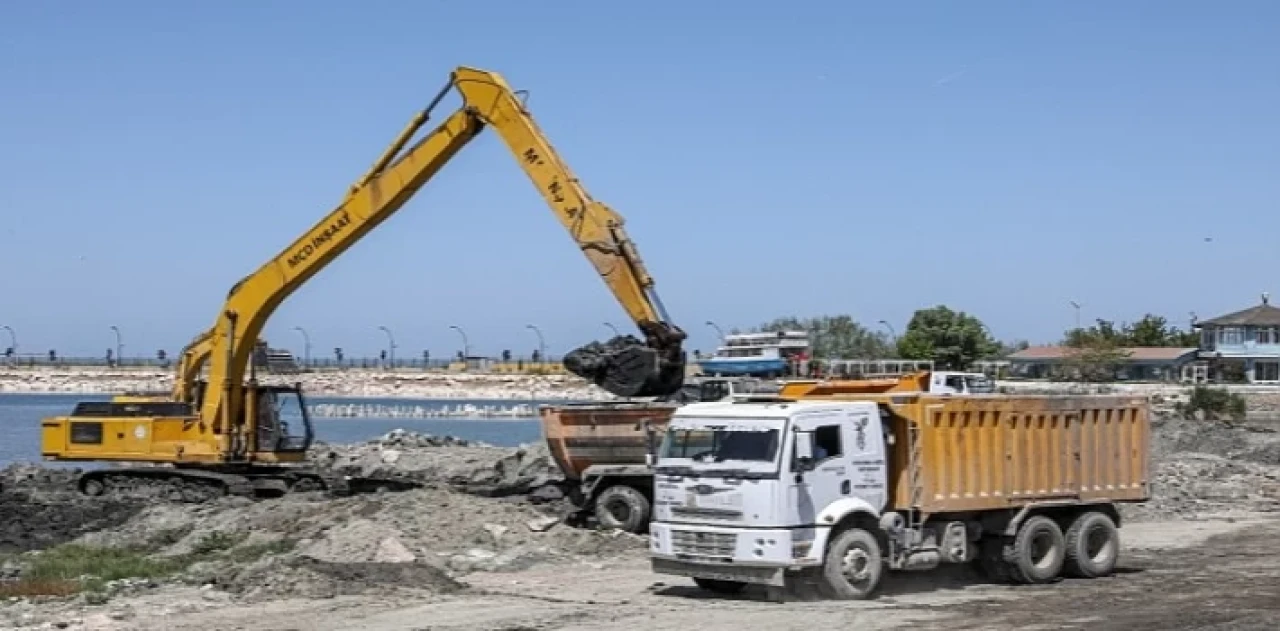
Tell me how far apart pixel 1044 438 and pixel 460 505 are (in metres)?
9.34

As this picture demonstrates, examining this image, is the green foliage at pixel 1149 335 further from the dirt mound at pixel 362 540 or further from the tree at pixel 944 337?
the dirt mound at pixel 362 540

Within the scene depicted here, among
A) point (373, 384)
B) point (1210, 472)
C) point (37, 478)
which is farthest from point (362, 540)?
point (373, 384)

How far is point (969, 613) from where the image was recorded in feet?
64.1

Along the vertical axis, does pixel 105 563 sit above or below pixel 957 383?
below

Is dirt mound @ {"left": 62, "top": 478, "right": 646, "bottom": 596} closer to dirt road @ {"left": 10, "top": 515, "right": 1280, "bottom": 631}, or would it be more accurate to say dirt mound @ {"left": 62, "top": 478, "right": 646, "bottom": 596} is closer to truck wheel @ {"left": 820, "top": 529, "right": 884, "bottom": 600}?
dirt road @ {"left": 10, "top": 515, "right": 1280, "bottom": 631}

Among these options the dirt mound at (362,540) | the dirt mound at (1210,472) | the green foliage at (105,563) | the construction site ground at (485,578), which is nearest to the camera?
the construction site ground at (485,578)

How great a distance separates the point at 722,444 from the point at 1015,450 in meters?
4.04

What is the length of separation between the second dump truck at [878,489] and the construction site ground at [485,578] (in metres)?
0.48

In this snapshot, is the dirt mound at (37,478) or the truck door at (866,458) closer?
the truck door at (866,458)

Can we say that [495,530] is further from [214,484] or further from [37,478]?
[37,478]

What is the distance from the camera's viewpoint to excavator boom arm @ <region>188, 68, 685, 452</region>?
27.1m

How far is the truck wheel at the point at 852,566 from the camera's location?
2002 centimetres

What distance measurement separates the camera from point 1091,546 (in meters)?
23.0

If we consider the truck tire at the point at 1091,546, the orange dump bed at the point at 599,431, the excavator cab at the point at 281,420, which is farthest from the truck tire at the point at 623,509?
the excavator cab at the point at 281,420
